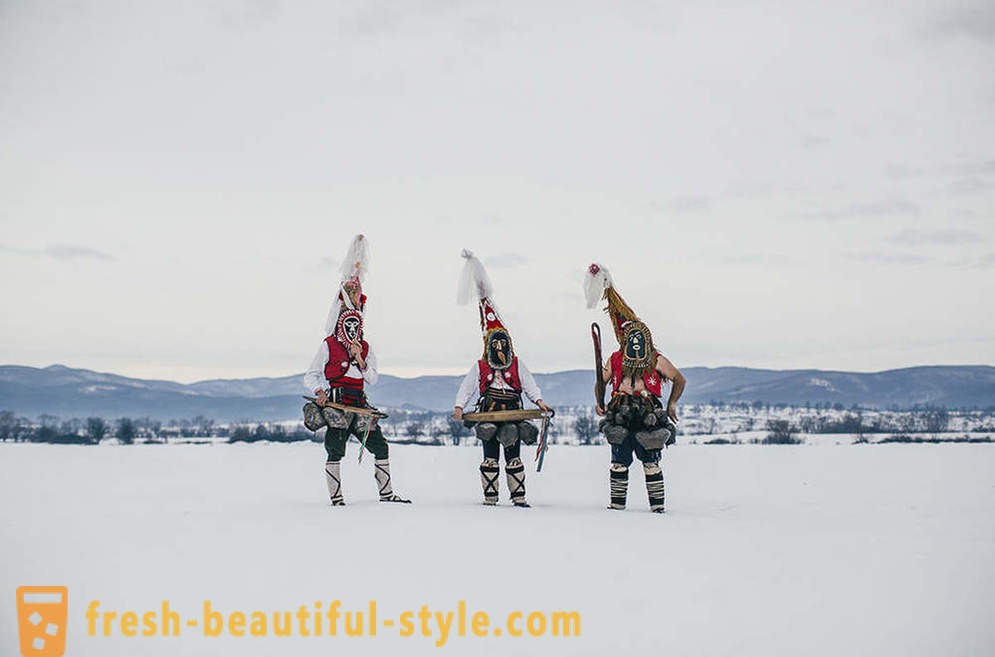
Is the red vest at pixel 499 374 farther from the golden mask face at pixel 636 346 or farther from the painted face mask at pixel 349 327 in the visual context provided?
the painted face mask at pixel 349 327

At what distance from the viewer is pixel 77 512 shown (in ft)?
24.7

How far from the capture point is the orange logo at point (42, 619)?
439cm

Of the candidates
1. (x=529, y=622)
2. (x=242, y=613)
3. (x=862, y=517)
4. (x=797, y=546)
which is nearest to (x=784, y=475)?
(x=862, y=517)

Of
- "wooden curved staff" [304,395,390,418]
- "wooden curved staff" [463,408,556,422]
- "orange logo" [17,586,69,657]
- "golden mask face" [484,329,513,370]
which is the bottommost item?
"orange logo" [17,586,69,657]

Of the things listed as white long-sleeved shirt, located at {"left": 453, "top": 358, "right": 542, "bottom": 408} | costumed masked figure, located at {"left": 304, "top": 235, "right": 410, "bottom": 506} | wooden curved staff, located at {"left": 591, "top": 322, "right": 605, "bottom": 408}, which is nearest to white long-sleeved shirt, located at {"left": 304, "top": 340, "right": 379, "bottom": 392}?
costumed masked figure, located at {"left": 304, "top": 235, "right": 410, "bottom": 506}

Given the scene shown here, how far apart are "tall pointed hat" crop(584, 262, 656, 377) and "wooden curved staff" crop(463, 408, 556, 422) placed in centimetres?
97

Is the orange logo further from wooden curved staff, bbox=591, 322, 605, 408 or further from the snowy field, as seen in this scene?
wooden curved staff, bbox=591, 322, 605, 408

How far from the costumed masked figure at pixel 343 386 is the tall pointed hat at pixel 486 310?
3.95ft

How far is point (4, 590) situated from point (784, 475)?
34.7 feet

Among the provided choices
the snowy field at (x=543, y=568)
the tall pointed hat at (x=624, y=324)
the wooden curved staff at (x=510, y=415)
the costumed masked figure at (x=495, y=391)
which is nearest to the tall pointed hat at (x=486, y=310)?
the costumed masked figure at (x=495, y=391)

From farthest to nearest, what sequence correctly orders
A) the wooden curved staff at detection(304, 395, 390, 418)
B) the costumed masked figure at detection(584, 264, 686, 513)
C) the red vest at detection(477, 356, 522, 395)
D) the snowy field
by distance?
the red vest at detection(477, 356, 522, 395) < the wooden curved staff at detection(304, 395, 390, 418) < the costumed masked figure at detection(584, 264, 686, 513) < the snowy field

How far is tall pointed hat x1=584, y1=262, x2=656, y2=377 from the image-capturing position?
340 inches

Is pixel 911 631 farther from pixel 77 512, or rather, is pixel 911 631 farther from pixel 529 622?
pixel 77 512

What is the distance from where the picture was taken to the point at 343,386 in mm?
8641
